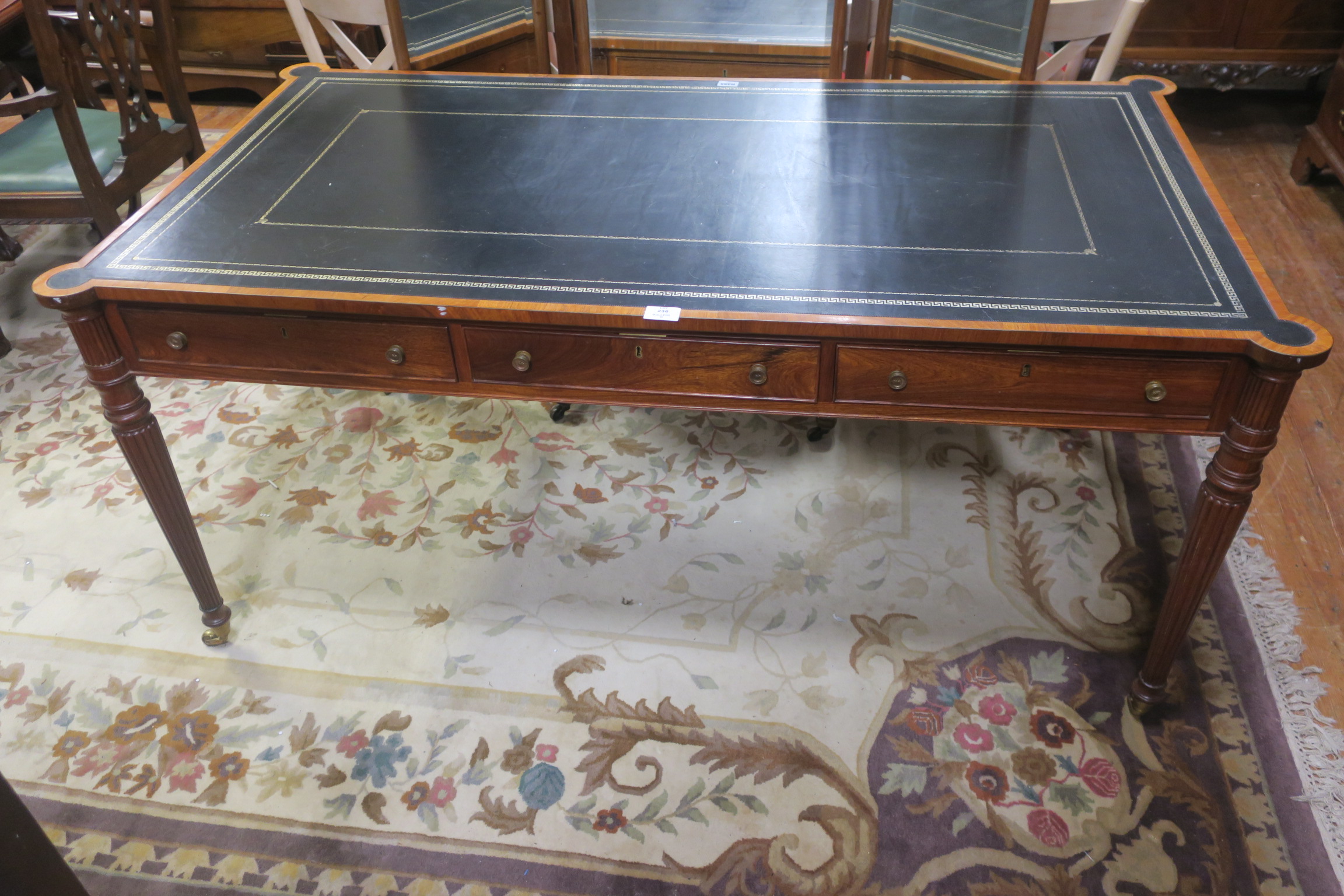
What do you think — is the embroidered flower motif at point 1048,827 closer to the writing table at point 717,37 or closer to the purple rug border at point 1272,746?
the purple rug border at point 1272,746

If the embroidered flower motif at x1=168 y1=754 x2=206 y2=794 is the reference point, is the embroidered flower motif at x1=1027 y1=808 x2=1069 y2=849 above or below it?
above

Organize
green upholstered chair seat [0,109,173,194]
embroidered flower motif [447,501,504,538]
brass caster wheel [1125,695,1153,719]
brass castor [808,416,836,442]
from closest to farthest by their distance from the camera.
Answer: brass caster wheel [1125,695,1153,719], embroidered flower motif [447,501,504,538], brass castor [808,416,836,442], green upholstered chair seat [0,109,173,194]

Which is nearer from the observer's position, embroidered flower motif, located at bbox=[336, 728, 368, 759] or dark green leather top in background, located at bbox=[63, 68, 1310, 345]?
dark green leather top in background, located at bbox=[63, 68, 1310, 345]

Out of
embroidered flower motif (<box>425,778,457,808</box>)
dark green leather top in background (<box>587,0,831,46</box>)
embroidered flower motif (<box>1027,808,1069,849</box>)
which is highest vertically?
dark green leather top in background (<box>587,0,831,46</box>)

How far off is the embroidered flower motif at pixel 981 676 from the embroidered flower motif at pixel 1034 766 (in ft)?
0.51

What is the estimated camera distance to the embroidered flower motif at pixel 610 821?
5.63 ft

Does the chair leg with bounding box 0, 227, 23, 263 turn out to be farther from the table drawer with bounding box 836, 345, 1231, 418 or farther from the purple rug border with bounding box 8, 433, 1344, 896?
the table drawer with bounding box 836, 345, 1231, 418

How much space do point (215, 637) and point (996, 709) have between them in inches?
65.3

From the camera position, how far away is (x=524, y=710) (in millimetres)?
1917

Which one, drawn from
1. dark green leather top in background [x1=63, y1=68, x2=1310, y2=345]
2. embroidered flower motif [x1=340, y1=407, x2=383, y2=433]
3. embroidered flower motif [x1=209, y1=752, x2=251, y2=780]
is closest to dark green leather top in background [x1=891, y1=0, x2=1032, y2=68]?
dark green leather top in background [x1=63, y1=68, x2=1310, y2=345]

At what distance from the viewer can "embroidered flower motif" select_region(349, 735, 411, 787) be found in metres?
1.82

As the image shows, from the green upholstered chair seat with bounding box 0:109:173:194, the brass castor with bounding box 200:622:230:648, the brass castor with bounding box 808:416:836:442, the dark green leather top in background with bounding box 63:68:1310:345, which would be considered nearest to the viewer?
the dark green leather top in background with bounding box 63:68:1310:345

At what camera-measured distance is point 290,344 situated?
5.51 feet

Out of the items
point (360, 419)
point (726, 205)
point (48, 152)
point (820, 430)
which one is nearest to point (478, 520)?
point (360, 419)
